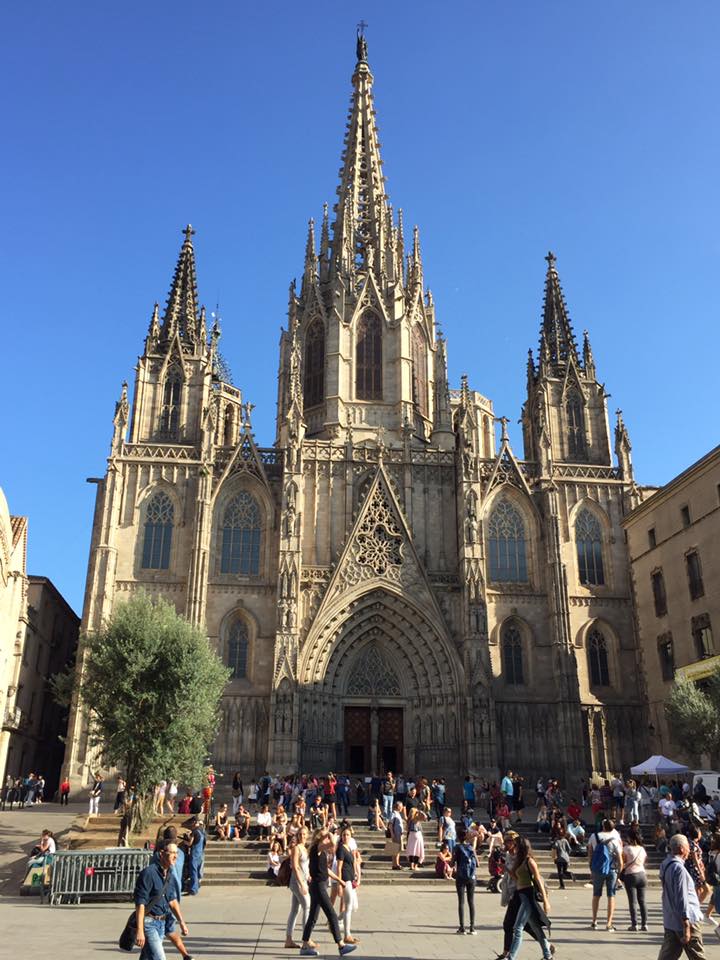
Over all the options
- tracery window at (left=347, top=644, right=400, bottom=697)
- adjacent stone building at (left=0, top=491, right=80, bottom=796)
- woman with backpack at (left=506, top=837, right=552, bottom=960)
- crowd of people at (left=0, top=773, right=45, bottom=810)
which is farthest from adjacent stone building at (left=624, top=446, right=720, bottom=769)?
crowd of people at (left=0, top=773, right=45, bottom=810)

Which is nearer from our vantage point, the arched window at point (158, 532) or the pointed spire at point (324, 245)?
the arched window at point (158, 532)

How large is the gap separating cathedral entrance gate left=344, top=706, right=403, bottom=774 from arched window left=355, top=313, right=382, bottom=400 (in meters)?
17.0

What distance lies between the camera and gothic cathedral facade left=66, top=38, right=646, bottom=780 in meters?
37.6

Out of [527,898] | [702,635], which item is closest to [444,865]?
[527,898]

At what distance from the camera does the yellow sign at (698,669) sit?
3319cm

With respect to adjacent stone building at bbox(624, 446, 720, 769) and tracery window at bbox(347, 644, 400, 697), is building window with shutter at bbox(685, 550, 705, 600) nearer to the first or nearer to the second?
adjacent stone building at bbox(624, 446, 720, 769)

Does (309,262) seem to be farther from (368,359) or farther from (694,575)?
(694,575)

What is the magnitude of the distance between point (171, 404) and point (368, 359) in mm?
11172

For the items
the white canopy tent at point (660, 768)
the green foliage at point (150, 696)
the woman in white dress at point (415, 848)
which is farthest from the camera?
the white canopy tent at point (660, 768)

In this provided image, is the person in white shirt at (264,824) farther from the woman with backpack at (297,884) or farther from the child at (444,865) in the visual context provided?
the woman with backpack at (297,884)

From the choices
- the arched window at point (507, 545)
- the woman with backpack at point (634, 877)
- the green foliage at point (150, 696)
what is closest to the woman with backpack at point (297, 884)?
the woman with backpack at point (634, 877)

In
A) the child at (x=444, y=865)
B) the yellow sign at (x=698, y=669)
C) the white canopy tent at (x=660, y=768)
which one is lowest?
the child at (x=444, y=865)

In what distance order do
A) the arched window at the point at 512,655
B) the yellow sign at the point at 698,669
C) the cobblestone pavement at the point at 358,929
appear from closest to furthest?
the cobblestone pavement at the point at 358,929
the yellow sign at the point at 698,669
the arched window at the point at 512,655

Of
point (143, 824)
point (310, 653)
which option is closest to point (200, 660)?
point (143, 824)
